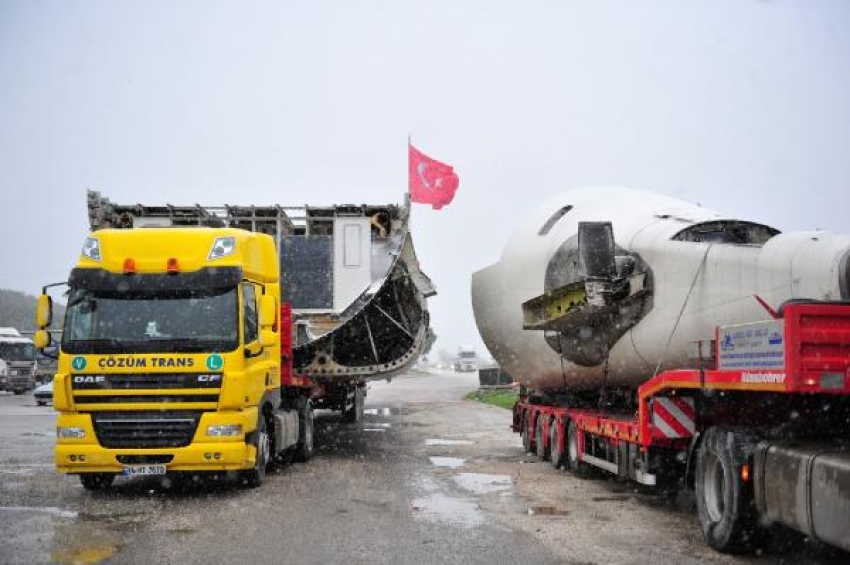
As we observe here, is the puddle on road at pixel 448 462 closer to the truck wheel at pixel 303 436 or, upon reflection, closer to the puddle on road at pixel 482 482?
the puddle on road at pixel 482 482

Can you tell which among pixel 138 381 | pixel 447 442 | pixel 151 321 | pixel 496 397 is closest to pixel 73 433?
pixel 138 381

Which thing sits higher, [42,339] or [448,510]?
[42,339]

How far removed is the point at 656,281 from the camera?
34.2 feet

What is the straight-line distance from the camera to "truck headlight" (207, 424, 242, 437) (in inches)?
435

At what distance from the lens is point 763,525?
7719 mm

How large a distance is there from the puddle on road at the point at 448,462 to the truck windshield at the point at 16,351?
110 ft

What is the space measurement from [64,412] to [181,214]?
6465 mm

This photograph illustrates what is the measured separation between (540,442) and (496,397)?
22.0 meters

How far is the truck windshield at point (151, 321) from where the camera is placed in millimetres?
11172

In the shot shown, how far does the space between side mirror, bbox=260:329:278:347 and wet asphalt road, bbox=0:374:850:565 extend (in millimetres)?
1830

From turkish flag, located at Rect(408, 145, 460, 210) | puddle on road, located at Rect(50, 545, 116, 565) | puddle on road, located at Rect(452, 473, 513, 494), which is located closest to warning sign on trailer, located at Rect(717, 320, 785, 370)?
puddle on road, located at Rect(452, 473, 513, 494)

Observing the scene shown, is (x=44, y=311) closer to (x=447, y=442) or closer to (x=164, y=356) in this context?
(x=164, y=356)

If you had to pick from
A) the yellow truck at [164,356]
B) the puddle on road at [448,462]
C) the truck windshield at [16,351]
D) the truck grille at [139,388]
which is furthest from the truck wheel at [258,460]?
the truck windshield at [16,351]

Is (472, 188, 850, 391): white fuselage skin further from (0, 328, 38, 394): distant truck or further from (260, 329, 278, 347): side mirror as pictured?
(0, 328, 38, 394): distant truck
